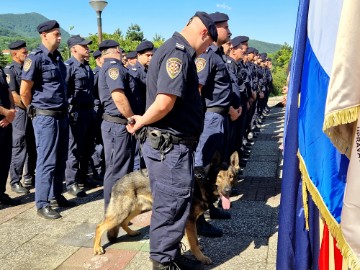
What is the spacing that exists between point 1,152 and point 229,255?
3631mm

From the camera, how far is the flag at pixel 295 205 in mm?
2301

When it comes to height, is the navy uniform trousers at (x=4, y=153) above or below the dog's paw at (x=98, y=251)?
above

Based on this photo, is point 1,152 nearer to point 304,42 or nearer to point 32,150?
point 32,150

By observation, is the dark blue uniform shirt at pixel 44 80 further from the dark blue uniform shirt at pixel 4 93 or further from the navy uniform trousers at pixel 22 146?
the navy uniform trousers at pixel 22 146

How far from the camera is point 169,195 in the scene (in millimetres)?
3016

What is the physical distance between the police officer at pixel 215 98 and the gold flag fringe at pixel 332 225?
2.51 metres

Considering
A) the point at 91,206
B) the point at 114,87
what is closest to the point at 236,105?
the point at 114,87

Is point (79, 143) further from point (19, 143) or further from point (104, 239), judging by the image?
point (104, 239)

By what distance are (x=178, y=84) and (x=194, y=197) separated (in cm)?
126

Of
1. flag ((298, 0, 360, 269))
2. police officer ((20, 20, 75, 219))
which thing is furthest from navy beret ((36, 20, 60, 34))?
flag ((298, 0, 360, 269))

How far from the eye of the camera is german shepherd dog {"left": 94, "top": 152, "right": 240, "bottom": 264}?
3605mm

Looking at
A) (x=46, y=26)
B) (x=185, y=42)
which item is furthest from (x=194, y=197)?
(x=46, y=26)

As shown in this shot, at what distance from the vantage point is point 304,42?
2.27 meters

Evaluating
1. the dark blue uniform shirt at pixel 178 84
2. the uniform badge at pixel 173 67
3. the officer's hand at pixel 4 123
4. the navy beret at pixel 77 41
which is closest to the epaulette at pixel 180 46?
the dark blue uniform shirt at pixel 178 84
